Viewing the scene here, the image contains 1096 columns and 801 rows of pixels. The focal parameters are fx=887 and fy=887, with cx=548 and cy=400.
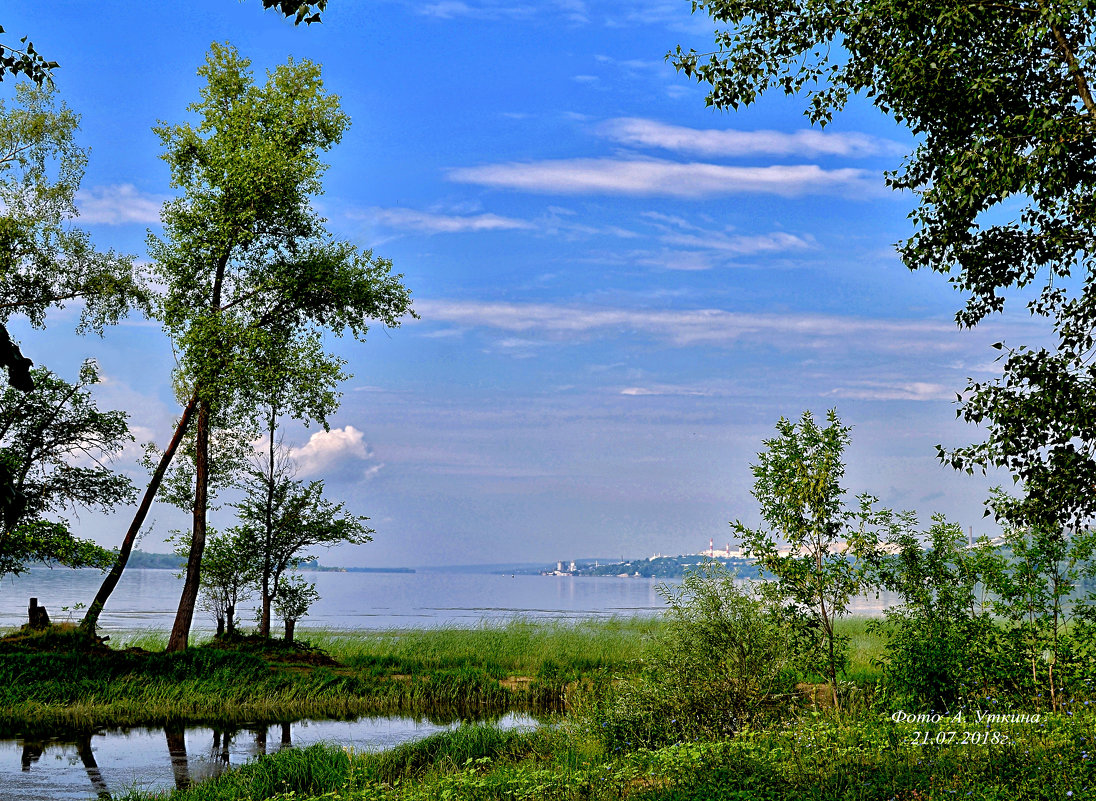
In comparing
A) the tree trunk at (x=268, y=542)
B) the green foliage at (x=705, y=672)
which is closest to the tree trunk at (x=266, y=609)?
the tree trunk at (x=268, y=542)

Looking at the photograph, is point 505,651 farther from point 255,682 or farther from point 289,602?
point 255,682

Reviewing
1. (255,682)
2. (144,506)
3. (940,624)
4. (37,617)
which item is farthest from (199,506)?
(940,624)

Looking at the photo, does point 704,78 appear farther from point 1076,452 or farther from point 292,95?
point 292,95

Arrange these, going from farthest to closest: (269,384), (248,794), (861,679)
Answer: (269,384), (861,679), (248,794)

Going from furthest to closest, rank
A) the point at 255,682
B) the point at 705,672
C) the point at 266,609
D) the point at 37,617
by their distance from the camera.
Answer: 1. the point at 266,609
2. the point at 37,617
3. the point at 255,682
4. the point at 705,672

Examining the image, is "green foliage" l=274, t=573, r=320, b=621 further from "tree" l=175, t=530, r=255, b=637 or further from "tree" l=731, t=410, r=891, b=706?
"tree" l=731, t=410, r=891, b=706

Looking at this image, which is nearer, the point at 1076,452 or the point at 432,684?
the point at 1076,452

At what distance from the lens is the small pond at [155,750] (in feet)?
46.0

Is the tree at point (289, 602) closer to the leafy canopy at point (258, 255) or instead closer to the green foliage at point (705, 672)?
the leafy canopy at point (258, 255)

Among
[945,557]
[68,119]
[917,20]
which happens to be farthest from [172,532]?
[917,20]

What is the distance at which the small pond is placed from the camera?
14.0 metres

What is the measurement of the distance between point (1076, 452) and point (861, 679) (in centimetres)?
947

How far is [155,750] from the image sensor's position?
17.1 metres

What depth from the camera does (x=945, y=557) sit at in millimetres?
14930
